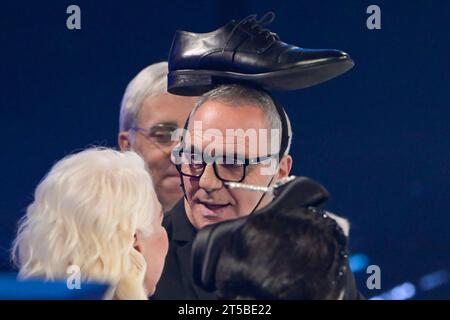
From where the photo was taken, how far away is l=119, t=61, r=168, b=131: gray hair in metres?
2.64

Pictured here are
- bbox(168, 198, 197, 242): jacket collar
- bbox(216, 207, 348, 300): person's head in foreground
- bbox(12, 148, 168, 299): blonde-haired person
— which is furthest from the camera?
Result: bbox(168, 198, 197, 242): jacket collar

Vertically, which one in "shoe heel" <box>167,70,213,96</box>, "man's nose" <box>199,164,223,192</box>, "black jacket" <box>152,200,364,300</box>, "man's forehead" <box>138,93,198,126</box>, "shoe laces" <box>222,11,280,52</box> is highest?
"shoe laces" <box>222,11,280,52</box>

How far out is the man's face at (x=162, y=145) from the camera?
2604 mm

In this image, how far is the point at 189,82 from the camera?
8.46 ft

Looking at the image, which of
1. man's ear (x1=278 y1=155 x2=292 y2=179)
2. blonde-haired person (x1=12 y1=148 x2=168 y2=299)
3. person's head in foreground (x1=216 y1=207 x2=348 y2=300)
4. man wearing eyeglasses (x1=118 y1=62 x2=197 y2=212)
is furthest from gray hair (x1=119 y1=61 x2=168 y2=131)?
person's head in foreground (x1=216 y1=207 x2=348 y2=300)

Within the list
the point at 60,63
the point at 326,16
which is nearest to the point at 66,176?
the point at 60,63

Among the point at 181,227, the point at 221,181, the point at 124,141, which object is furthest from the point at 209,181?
the point at 124,141

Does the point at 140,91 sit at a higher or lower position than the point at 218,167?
higher

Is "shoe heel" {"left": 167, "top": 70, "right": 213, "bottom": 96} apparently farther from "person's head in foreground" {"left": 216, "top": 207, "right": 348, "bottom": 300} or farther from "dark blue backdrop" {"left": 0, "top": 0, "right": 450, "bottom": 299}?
"person's head in foreground" {"left": 216, "top": 207, "right": 348, "bottom": 300}

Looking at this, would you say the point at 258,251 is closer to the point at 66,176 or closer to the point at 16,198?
the point at 66,176

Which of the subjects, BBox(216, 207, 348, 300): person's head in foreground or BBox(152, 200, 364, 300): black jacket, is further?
BBox(152, 200, 364, 300): black jacket

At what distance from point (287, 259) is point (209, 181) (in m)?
0.41

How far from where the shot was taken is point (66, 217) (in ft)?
8.13

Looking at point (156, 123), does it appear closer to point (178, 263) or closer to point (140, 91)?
point (140, 91)
